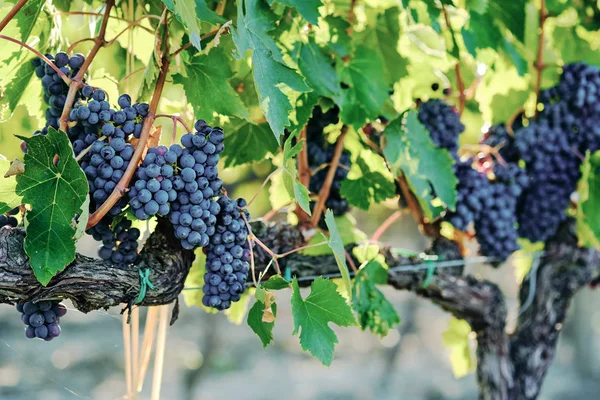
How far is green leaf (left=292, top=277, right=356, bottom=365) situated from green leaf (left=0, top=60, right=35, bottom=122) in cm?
71

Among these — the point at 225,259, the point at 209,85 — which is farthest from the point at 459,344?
the point at 209,85

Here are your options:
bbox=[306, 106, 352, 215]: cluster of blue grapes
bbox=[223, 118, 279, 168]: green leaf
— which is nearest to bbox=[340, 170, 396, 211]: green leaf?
bbox=[306, 106, 352, 215]: cluster of blue grapes

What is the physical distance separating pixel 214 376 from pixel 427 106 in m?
7.23

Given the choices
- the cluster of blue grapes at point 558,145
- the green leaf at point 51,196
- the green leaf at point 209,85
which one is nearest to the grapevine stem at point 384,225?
the cluster of blue grapes at point 558,145

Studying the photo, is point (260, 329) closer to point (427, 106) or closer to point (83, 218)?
point (83, 218)

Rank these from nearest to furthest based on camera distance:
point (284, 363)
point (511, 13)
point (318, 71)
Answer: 1. point (318, 71)
2. point (511, 13)
3. point (284, 363)

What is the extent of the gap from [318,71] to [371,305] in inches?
23.6

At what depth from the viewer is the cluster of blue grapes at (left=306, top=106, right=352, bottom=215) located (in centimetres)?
188

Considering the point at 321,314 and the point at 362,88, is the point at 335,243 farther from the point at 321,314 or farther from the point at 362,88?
the point at 362,88

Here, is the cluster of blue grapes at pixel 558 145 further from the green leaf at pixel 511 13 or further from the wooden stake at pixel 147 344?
the wooden stake at pixel 147 344

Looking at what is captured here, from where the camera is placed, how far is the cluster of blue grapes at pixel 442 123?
2021 mm

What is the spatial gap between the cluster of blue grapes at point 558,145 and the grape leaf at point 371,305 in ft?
2.28

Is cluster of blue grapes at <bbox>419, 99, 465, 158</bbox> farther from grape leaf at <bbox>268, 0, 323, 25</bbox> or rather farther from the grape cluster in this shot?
the grape cluster

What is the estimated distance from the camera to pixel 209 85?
4.48ft
